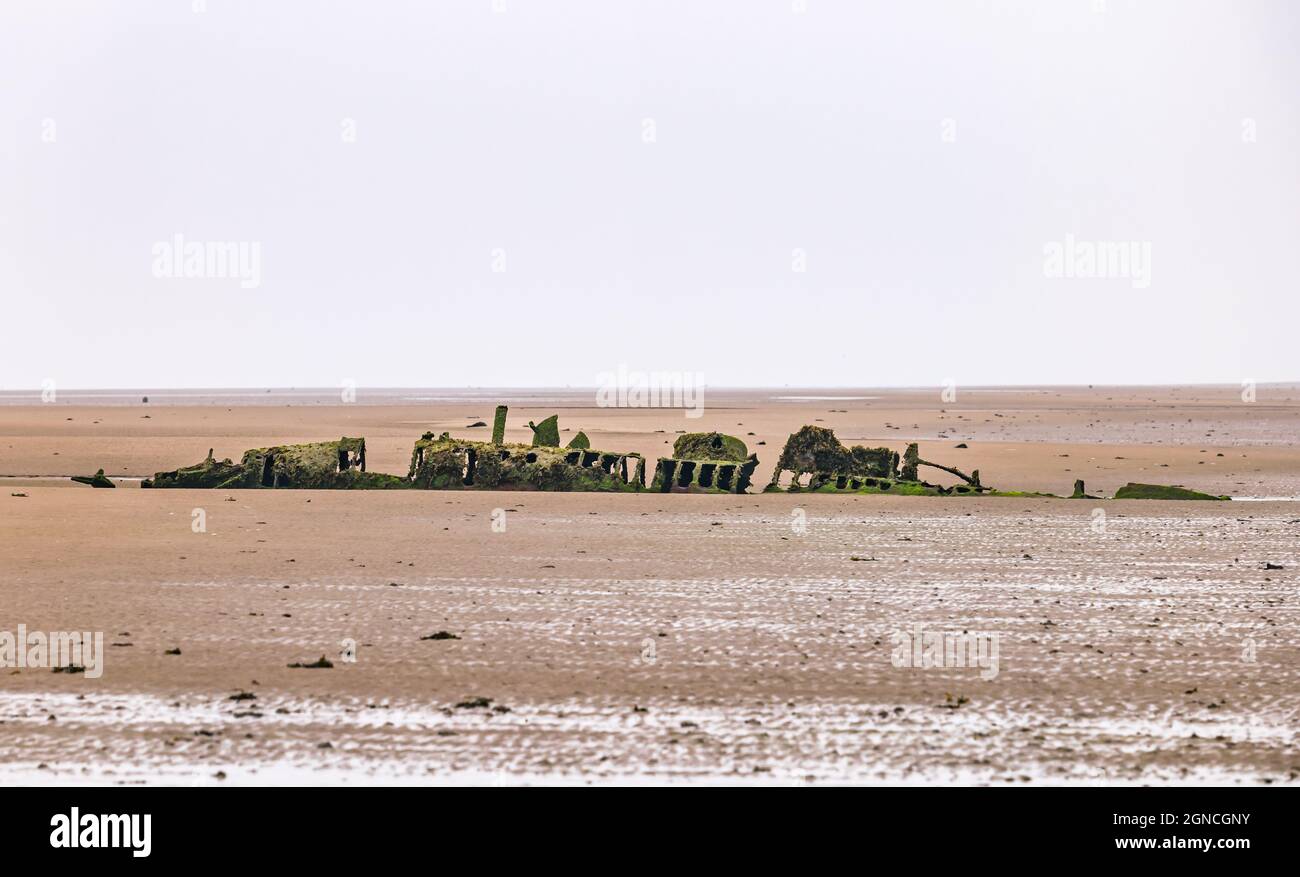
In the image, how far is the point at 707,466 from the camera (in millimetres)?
23156

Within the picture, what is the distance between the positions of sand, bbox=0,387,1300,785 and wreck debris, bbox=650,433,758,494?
1.90 metres

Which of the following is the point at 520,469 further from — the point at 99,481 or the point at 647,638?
the point at 647,638

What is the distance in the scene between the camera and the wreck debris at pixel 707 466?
2298 cm

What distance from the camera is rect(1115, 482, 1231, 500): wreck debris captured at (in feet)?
70.0

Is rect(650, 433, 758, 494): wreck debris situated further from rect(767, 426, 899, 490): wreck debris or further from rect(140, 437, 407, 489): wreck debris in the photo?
rect(140, 437, 407, 489): wreck debris

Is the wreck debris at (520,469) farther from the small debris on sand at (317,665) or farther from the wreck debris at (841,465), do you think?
the small debris on sand at (317,665)

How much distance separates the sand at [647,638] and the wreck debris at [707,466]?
1903mm

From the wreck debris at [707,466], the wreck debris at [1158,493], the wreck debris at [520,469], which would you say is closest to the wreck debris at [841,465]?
the wreck debris at [707,466]

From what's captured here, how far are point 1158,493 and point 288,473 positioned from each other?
1441cm

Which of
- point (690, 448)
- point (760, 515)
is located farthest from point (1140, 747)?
point (690, 448)
